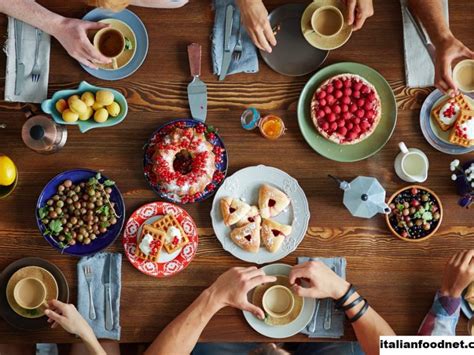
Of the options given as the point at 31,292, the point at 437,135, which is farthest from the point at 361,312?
the point at 31,292

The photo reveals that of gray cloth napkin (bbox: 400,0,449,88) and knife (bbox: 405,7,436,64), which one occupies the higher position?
knife (bbox: 405,7,436,64)

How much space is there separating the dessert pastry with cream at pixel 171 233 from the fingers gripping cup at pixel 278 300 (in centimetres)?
37

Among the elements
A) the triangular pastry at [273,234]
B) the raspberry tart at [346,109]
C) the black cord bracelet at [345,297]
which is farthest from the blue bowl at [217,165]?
the black cord bracelet at [345,297]

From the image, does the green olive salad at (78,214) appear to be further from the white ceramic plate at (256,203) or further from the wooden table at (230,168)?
the white ceramic plate at (256,203)

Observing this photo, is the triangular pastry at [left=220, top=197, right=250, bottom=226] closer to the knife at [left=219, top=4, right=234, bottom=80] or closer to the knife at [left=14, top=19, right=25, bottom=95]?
the knife at [left=219, top=4, right=234, bottom=80]

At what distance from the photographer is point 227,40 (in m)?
2.10

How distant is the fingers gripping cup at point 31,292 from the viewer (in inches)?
79.3

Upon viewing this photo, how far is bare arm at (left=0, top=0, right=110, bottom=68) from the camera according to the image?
2.04m

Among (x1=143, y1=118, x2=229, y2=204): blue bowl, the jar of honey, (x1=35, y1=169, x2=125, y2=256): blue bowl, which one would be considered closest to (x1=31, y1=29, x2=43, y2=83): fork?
(x1=35, y1=169, x2=125, y2=256): blue bowl

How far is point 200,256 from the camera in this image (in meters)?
2.06

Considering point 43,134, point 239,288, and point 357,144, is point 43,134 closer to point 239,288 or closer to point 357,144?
point 239,288

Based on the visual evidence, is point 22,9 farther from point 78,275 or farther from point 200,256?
point 200,256

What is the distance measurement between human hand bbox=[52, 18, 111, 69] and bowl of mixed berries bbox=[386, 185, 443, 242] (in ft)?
4.04

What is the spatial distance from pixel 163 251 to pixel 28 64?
91cm
